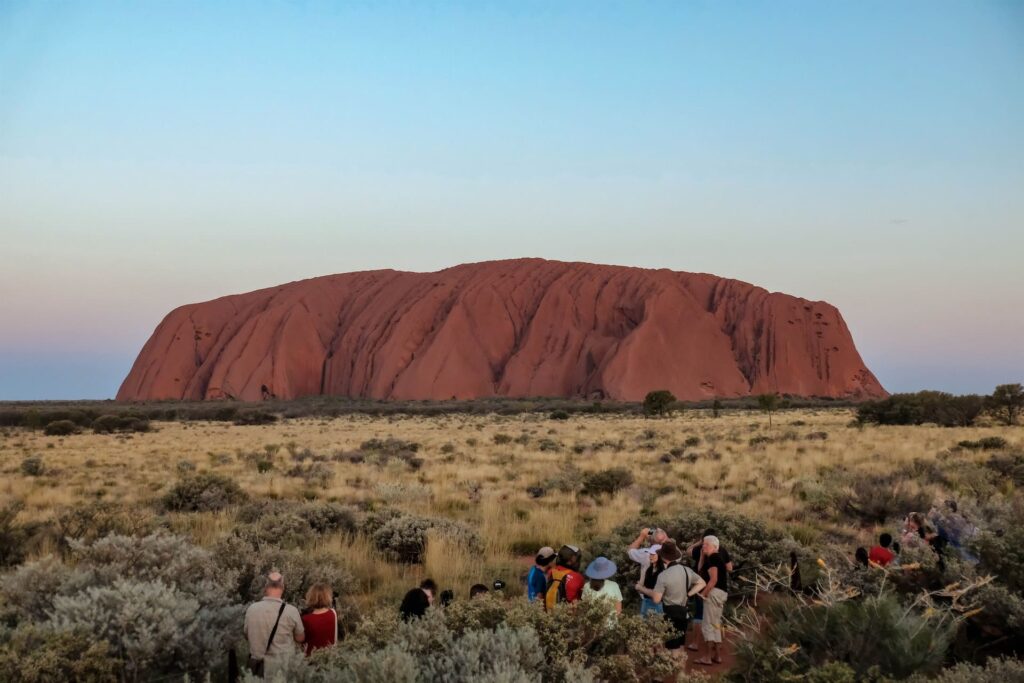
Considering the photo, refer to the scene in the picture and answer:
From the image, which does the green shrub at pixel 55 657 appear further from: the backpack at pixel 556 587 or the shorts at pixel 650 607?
the shorts at pixel 650 607

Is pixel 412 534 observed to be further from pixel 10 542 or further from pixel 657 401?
pixel 657 401

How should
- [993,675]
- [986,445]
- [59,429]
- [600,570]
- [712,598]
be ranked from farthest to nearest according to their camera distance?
1. [59,429]
2. [986,445]
3. [712,598]
4. [600,570]
5. [993,675]

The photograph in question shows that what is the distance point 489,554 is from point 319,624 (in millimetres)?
4645

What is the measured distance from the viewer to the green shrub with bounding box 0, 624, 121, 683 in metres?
4.57

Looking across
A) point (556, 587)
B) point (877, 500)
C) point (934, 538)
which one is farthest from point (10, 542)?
point (877, 500)

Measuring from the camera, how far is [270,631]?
18.8ft

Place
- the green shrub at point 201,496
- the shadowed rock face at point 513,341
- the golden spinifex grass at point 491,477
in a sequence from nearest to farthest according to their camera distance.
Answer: the golden spinifex grass at point 491,477 → the green shrub at point 201,496 → the shadowed rock face at point 513,341

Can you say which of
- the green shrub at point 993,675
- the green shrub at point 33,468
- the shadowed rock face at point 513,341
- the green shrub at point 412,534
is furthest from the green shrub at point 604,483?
the shadowed rock face at point 513,341

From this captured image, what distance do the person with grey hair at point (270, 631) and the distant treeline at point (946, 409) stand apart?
1428 inches

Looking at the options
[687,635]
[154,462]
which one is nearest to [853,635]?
[687,635]

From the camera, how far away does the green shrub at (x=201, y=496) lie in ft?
44.8

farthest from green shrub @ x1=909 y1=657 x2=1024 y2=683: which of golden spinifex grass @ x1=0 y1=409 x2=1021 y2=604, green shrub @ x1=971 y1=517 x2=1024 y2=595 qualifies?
golden spinifex grass @ x1=0 y1=409 x2=1021 y2=604

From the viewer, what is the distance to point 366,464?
21.5m

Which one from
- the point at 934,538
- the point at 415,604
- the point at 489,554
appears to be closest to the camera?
the point at 415,604
